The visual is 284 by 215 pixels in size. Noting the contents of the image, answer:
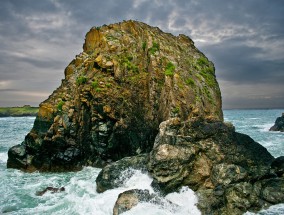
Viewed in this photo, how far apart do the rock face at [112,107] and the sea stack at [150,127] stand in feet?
0.30

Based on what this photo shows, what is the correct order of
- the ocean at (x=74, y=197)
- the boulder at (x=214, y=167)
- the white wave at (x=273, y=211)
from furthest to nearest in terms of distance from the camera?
the boulder at (x=214, y=167)
the ocean at (x=74, y=197)
the white wave at (x=273, y=211)

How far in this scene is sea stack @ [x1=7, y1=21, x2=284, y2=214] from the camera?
54.9 ft

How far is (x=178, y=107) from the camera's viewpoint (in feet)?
81.5

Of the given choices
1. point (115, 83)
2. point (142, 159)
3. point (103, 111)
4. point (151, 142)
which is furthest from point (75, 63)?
point (142, 159)

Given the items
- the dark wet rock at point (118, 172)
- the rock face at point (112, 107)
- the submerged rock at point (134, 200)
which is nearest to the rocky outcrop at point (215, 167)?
the dark wet rock at point (118, 172)

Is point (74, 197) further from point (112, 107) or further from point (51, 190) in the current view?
point (112, 107)

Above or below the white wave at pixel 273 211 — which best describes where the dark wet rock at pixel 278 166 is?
above

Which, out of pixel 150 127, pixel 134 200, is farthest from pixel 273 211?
pixel 150 127

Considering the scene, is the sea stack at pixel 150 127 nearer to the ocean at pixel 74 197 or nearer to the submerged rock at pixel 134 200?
the submerged rock at pixel 134 200

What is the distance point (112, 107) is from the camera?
81.9ft

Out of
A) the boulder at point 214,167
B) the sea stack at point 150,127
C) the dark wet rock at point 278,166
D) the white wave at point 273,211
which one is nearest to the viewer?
the white wave at point 273,211

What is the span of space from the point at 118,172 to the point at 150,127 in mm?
7532

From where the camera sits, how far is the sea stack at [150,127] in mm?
16719

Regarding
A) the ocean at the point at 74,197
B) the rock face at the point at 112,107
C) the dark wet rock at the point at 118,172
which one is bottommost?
the ocean at the point at 74,197
